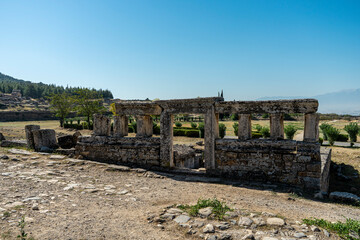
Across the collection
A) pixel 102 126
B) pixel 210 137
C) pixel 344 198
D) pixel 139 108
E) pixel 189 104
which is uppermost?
pixel 189 104

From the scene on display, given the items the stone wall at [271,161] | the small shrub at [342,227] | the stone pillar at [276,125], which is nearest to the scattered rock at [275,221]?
the small shrub at [342,227]

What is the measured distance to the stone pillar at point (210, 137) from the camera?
8266 mm

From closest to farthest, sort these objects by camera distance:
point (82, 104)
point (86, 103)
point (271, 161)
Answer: point (271, 161) < point (86, 103) < point (82, 104)

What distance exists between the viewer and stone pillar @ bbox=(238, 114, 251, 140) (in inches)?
315

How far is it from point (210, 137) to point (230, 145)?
2.43ft

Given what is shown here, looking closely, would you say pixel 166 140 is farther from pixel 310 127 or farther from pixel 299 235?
pixel 299 235

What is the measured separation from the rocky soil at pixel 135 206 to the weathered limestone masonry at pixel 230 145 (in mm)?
679

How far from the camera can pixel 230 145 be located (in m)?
8.20

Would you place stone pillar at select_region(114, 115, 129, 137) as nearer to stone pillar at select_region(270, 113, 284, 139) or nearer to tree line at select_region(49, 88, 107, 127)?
stone pillar at select_region(270, 113, 284, 139)

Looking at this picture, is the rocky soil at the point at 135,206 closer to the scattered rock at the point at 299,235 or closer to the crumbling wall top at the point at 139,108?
the scattered rock at the point at 299,235

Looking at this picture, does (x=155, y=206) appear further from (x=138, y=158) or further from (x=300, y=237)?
(x=138, y=158)

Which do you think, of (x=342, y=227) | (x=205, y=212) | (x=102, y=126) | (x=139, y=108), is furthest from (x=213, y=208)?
(x=102, y=126)

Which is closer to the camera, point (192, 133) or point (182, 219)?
point (182, 219)

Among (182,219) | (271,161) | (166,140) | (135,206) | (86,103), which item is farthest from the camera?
(86,103)
